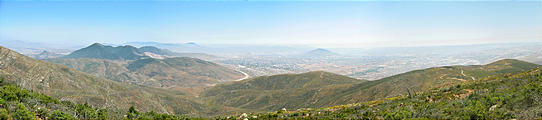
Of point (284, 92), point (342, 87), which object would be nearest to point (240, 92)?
point (284, 92)

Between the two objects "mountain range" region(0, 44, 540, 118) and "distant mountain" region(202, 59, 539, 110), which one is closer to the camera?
"mountain range" region(0, 44, 540, 118)

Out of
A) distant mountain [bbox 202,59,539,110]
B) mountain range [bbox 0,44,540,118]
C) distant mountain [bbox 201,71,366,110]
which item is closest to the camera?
mountain range [bbox 0,44,540,118]

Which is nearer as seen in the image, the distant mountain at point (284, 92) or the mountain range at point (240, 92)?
the mountain range at point (240, 92)

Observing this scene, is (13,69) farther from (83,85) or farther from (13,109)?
(13,109)

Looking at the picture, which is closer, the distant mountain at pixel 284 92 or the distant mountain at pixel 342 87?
the distant mountain at pixel 342 87

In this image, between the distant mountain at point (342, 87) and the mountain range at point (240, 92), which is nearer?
the mountain range at point (240, 92)

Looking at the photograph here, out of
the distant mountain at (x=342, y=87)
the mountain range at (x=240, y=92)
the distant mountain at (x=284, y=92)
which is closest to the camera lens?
the mountain range at (x=240, y=92)

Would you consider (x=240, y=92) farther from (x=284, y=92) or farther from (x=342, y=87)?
(x=342, y=87)

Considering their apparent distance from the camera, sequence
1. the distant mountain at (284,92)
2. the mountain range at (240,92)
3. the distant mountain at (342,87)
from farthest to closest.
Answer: the distant mountain at (284,92)
the distant mountain at (342,87)
the mountain range at (240,92)

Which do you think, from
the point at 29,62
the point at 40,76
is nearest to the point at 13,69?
the point at 40,76
